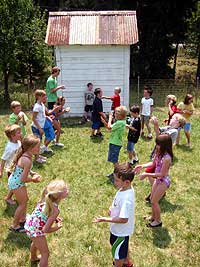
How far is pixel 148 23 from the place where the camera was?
2009 centimetres

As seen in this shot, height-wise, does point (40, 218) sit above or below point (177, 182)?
above

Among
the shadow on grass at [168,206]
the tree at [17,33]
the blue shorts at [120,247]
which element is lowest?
the shadow on grass at [168,206]

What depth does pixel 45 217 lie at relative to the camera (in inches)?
174

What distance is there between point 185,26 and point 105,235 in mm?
16668

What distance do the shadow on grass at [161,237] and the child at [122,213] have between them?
113cm

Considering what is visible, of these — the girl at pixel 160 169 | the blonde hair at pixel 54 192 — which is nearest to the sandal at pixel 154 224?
the girl at pixel 160 169

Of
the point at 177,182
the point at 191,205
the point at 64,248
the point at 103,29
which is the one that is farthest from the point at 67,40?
the point at 64,248

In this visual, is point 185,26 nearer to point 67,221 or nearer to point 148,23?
point 148,23

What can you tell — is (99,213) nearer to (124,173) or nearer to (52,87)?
(124,173)

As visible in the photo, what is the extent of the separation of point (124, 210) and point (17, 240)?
2.11 meters

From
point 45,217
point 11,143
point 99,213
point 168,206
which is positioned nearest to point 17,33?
point 11,143

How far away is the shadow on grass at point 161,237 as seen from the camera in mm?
5582

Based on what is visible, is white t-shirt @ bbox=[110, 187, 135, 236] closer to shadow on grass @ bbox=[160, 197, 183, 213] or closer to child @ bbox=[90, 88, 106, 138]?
shadow on grass @ bbox=[160, 197, 183, 213]

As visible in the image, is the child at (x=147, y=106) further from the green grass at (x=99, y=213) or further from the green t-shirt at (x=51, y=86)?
the green t-shirt at (x=51, y=86)
